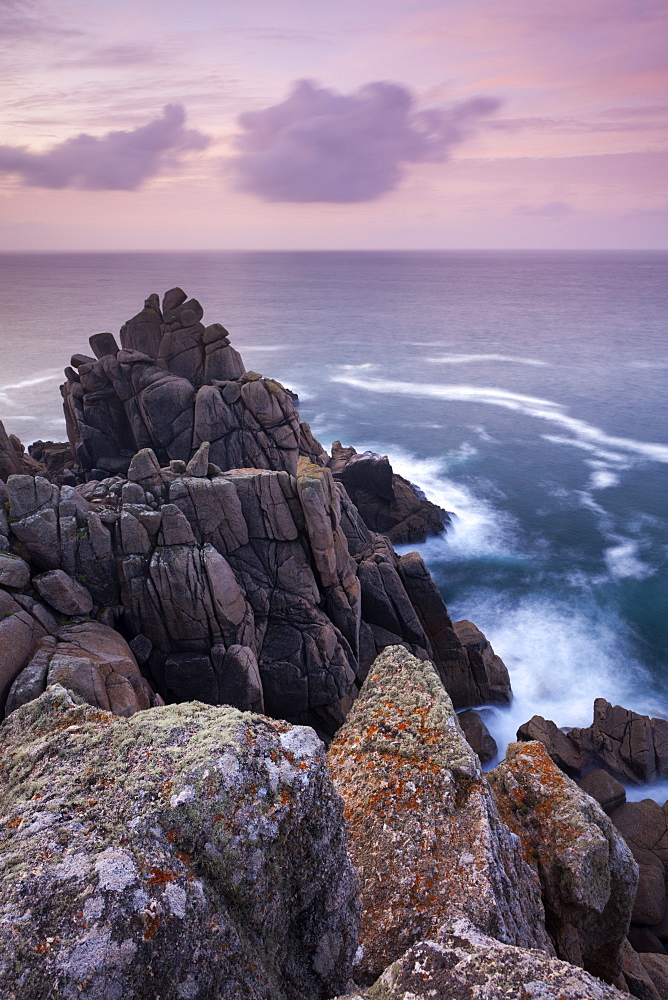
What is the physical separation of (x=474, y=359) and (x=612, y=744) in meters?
108

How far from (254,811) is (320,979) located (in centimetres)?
208

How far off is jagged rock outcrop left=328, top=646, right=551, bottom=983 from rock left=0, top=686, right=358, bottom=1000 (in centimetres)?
90

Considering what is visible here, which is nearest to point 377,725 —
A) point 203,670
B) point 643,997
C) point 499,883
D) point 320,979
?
point 499,883

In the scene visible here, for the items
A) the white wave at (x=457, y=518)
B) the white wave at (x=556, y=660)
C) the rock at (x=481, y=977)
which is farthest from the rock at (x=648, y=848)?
the white wave at (x=457, y=518)

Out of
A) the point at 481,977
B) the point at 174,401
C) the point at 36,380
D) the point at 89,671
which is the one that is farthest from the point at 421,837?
the point at 36,380

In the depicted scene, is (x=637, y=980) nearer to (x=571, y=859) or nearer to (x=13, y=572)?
(x=571, y=859)

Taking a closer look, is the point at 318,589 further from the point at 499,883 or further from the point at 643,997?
the point at 499,883

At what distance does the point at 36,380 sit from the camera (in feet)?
293

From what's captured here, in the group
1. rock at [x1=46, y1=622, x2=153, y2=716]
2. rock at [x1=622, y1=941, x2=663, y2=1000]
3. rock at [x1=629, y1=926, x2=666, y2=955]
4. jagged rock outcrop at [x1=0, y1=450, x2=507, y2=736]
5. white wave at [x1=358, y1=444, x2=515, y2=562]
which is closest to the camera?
rock at [x1=622, y1=941, x2=663, y2=1000]

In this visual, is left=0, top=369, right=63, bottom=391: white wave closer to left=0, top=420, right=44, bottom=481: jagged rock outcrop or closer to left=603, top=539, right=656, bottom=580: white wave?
left=0, top=420, right=44, bottom=481: jagged rock outcrop

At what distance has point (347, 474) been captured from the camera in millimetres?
47125

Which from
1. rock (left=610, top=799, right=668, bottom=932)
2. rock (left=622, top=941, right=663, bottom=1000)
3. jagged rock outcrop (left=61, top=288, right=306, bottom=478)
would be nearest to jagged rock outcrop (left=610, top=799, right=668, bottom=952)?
rock (left=610, top=799, right=668, bottom=932)

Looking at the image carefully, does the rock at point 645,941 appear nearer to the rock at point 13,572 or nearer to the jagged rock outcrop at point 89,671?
the jagged rock outcrop at point 89,671

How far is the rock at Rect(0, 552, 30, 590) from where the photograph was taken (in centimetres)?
1831
